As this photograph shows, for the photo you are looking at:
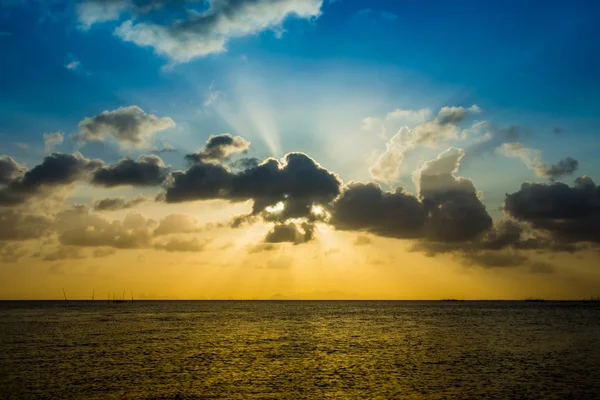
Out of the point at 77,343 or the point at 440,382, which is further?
the point at 77,343

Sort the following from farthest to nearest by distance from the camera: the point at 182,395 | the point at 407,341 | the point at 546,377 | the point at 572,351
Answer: the point at 407,341 → the point at 572,351 → the point at 546,377 → the point at 182,395

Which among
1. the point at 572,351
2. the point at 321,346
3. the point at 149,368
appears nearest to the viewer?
the point at 149,368

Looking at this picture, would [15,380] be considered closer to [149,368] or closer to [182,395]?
[149,368]

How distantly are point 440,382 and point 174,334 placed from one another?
257 ft

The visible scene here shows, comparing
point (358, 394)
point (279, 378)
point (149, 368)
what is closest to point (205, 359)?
point (149, 368)

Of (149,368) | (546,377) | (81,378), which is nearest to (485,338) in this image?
(546,377)

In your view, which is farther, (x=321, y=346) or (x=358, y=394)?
(x=321, y=346)

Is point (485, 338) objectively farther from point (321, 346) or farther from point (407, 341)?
point (321, 346)

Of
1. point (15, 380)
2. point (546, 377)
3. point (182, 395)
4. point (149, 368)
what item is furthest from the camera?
point (149, 368)

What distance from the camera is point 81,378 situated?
56.9 meters

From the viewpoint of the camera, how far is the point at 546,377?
191 feet

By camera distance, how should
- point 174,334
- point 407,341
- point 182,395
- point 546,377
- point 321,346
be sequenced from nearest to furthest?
point 182,395, point 546,377, point 321,346, point 407,341, point 174,334

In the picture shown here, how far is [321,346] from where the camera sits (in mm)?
92125

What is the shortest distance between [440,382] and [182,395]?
2879cm
